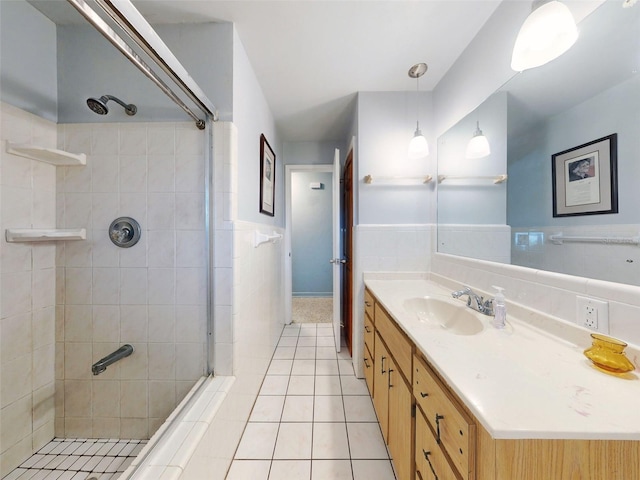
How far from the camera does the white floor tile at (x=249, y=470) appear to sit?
3.76 feet

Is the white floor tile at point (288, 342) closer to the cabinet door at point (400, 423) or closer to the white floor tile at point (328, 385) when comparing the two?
the white floor tile at point (328, 385)

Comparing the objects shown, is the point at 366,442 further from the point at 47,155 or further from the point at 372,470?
the point at 47,155

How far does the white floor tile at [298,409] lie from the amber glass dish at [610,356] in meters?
1.43

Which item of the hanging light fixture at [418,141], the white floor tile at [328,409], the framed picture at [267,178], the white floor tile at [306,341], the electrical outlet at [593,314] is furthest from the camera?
the white floor tile at [306,341]

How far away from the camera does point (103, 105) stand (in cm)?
109

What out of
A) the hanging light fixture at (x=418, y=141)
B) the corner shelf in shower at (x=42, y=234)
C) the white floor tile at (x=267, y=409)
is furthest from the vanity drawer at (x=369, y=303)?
the corner shelf in shower at (x=42, y=234)

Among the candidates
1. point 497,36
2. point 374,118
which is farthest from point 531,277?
point 374,118

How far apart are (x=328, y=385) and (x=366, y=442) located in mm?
525

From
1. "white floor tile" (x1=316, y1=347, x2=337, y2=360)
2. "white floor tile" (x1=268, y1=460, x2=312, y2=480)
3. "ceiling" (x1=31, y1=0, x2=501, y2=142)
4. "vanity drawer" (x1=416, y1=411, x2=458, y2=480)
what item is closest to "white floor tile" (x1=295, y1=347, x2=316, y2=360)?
"white floor tile" (x1=316, y1=347, x2=337, y2=360)

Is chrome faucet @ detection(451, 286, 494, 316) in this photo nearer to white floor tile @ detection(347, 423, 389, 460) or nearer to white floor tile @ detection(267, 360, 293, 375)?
white floor tile @ detection(347, 423, 389, 460)

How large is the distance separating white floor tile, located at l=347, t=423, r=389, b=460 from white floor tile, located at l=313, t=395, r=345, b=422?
100 millimetres

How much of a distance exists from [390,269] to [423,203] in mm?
603

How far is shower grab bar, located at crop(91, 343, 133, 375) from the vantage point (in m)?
1.16

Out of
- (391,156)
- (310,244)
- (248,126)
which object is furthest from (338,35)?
(310,244)
